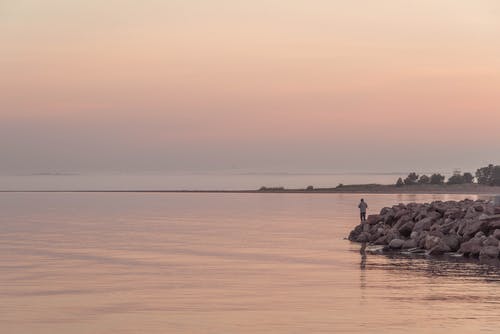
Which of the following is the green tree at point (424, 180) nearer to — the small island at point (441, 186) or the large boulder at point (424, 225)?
the small island at point (441, 186)

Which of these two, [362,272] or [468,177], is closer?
[362,272]

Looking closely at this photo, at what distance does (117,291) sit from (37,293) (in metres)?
1.76

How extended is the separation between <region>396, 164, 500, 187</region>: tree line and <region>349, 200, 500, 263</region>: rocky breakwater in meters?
82.8

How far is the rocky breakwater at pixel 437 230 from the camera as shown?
31734 millimetres

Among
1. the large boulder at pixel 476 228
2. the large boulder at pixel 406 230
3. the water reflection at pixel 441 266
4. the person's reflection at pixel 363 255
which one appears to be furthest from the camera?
the large boulder at pixel 406 230

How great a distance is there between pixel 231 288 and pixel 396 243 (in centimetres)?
1374

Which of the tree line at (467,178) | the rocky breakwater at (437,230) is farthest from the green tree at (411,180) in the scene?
the rocky breakwater at (437,230)

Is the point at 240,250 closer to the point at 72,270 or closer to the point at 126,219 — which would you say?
Result: the point at 72,270

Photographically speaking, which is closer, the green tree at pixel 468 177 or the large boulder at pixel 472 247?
the large boulder at pixel 472 247

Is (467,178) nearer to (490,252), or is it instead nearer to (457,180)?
(457,180)

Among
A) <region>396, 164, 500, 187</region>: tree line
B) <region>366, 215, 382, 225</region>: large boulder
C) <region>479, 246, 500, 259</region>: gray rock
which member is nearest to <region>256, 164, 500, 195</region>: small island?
<region>396, 164, 500, 187</region>: tree line

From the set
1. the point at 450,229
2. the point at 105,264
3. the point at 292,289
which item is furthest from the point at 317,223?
the point at 292,289

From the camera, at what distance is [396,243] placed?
114 feet

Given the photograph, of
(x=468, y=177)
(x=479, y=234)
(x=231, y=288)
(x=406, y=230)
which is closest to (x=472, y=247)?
(x=479, y=234)
